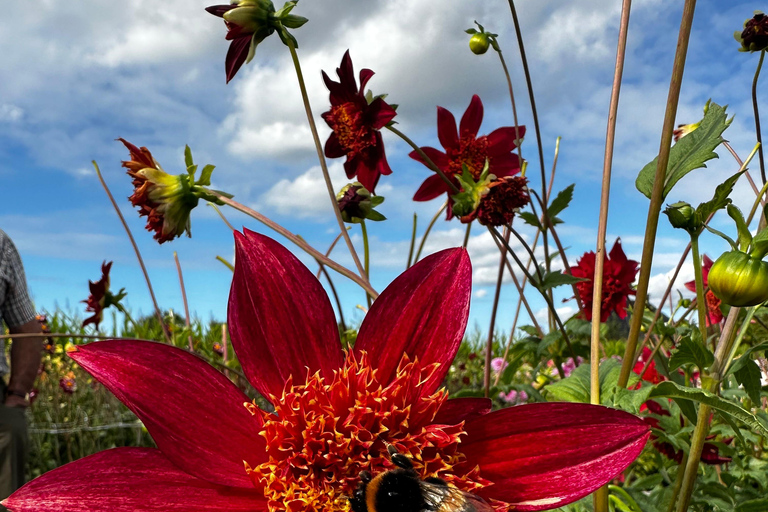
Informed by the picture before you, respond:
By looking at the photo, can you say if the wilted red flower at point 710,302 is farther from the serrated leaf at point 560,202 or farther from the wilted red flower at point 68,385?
the wilted red flower at point 68,385

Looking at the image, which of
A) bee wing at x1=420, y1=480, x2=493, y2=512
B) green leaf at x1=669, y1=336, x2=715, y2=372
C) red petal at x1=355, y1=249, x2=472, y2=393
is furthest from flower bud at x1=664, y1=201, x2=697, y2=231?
bee wing at x1=420, y1=480, x2=493, y2=512

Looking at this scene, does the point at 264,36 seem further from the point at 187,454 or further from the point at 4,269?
the point at 4,269

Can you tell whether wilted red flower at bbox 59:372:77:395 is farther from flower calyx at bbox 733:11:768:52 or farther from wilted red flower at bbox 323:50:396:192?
flower calyx at bbox 733:11:768:52

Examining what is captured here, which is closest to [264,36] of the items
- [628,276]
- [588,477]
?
[588,477]

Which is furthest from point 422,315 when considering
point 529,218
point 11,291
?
point 11,291

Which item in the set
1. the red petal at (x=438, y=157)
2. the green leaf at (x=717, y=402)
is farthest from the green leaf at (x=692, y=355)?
the red petal at (x=438, y=157)

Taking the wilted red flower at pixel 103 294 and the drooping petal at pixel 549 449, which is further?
the wilted red flower at pixel 103 294
